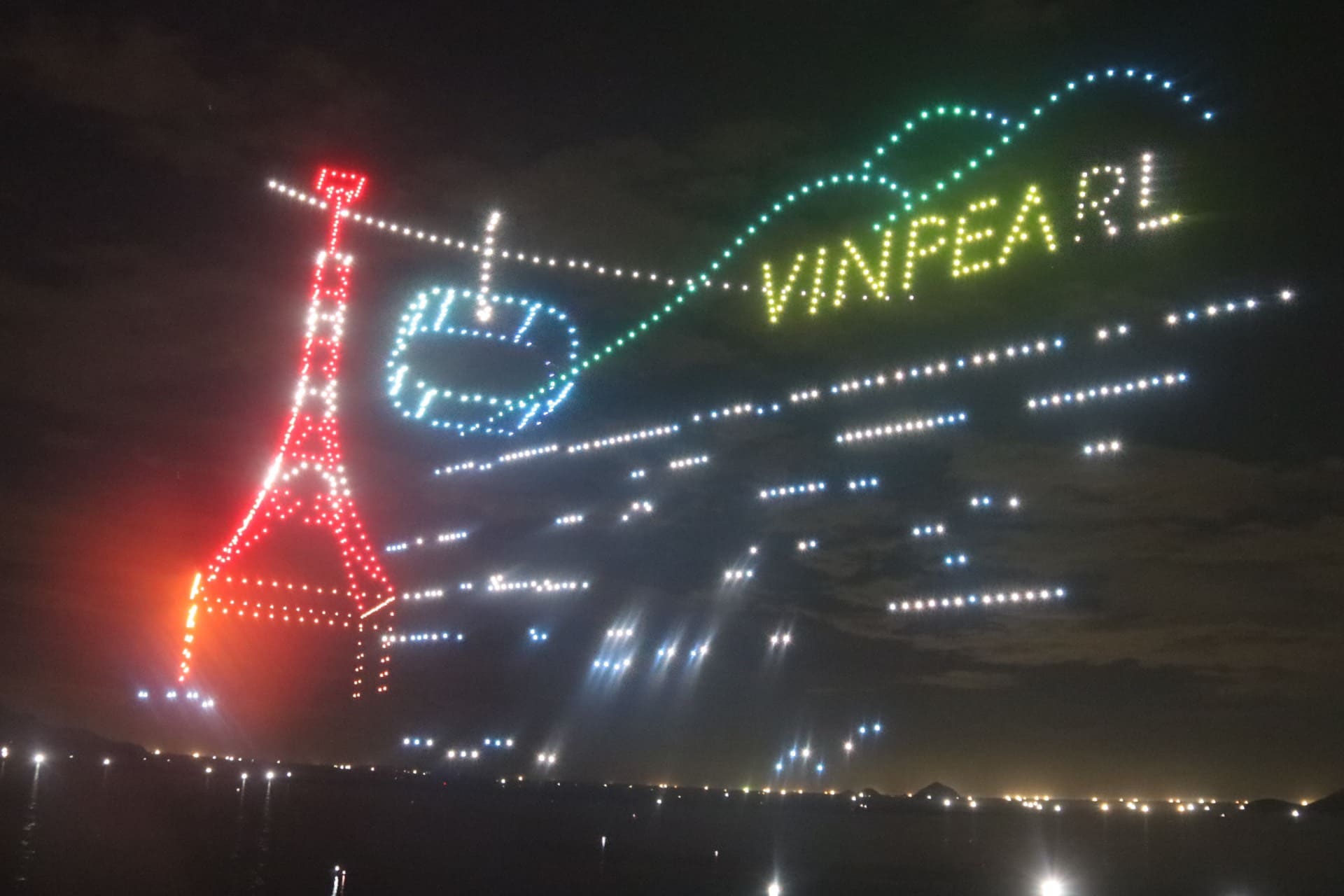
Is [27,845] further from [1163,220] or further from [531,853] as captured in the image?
[1163,220]

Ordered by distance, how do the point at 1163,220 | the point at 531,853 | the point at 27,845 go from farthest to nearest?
the point at 531,853 → the point at 27,845 → the point at 1163,220

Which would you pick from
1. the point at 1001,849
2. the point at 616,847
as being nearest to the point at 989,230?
the point at 616,847

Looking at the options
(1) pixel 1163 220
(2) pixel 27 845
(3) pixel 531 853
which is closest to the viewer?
(1) pixel 1163 220

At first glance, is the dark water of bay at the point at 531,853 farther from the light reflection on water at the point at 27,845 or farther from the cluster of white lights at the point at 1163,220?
the cluster of white lights at the point at 1163,220

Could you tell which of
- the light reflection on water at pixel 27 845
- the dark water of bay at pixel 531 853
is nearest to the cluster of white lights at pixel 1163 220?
the dark water of bay at pixel 531 853

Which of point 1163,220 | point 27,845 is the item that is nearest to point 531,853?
point 27,845

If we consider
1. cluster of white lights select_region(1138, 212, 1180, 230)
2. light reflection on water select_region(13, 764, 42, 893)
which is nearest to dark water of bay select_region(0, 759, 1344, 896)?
light reflection on water select_region(13, 764, 42, 893)

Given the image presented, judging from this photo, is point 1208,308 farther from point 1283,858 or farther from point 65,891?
point 1283,858

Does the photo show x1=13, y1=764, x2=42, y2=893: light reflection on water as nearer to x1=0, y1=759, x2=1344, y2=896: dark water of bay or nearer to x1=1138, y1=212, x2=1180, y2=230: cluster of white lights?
x1=0, y1=759, x2=1344, y2=896: dark water of bay

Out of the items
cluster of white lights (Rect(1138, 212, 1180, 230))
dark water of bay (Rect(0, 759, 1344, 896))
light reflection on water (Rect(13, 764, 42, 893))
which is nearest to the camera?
cluster of white lights (Rect(1138, 212, 1180, 230))

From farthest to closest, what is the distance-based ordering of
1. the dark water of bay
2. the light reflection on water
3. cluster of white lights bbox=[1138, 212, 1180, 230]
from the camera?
the dark water of bay → the light reflection on water → cluster of white lights bbox=[1138, 212, 1180, 230]

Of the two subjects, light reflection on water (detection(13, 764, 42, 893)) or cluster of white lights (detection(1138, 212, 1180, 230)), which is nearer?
cluster of white lights (detection(1138, 212, 1180, 230))
